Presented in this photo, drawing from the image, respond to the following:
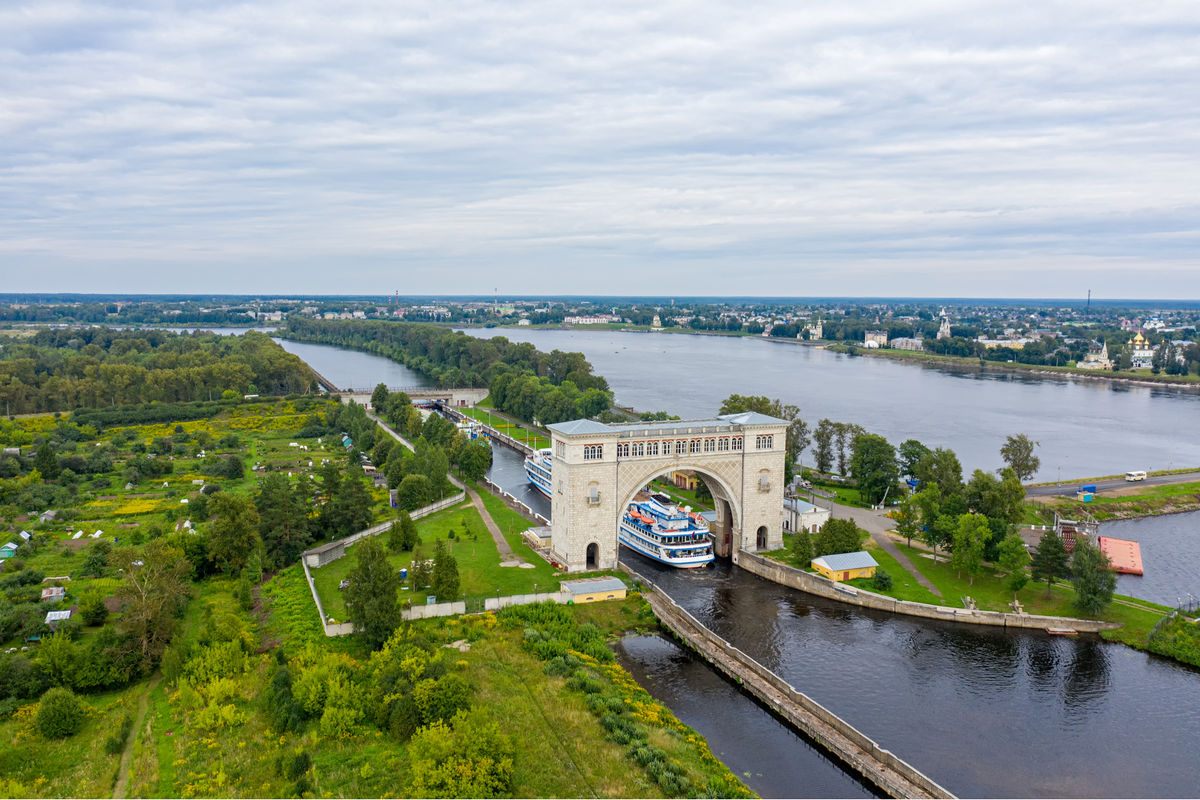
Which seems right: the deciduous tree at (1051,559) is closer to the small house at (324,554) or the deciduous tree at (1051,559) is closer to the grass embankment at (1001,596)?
the grass embankment at (1001,596)

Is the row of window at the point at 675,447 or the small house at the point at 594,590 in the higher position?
the row of window at the point at 675,447

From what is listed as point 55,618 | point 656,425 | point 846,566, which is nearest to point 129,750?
point 55,618

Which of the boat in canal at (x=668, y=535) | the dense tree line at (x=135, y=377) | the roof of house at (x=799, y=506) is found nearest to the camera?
the boat in canal at (x=668, y=535)

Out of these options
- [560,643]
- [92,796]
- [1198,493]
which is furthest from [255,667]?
[1198,493]

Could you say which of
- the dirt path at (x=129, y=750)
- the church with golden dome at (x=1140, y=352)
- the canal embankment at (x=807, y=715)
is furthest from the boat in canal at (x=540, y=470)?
the church with golden dome at (x=1140, y=352)

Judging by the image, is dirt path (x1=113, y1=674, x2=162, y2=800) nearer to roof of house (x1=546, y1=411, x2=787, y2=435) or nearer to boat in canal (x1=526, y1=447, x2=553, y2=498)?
roof of house (x1=546, y1=411, x2=787, y2=435)

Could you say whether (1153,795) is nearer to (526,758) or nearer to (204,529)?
(526,758)

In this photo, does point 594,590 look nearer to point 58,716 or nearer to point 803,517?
point 803,517
